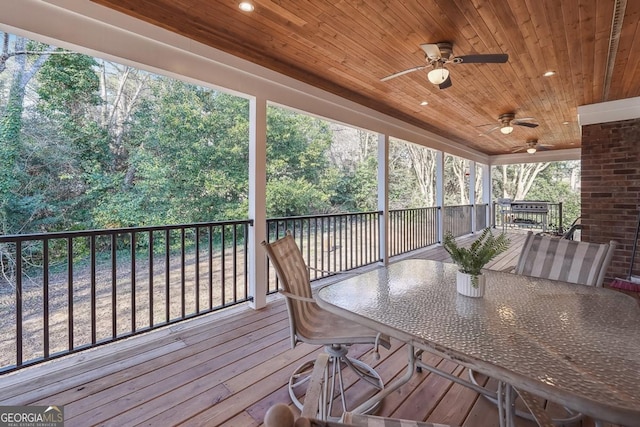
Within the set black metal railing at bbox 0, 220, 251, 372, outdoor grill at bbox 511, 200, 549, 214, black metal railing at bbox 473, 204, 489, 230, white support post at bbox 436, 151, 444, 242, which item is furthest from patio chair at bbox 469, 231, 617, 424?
black metal railing at bbox 473, 204, 489, 230

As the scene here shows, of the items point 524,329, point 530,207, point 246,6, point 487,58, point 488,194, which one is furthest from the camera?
point 488,194

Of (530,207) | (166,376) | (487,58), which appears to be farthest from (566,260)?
(530,207)

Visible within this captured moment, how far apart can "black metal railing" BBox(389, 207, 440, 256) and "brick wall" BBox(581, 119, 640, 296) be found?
268 cm

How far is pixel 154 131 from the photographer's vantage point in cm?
718

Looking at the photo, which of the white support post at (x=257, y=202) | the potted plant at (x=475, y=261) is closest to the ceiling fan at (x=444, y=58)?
the white support post at (x=257, y=202)

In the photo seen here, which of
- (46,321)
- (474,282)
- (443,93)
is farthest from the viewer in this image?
(443,93)

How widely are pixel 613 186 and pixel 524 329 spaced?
451 cm

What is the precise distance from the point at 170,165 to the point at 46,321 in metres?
5.96

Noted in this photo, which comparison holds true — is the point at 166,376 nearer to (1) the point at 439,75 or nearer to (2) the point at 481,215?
(1) the point at 439,75

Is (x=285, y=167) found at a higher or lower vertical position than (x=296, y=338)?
higher

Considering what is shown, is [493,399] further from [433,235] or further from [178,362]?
[433,235]

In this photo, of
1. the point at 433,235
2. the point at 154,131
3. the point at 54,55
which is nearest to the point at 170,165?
the point at 154,131

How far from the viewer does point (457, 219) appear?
7.96m

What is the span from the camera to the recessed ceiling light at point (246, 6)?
2094mm
